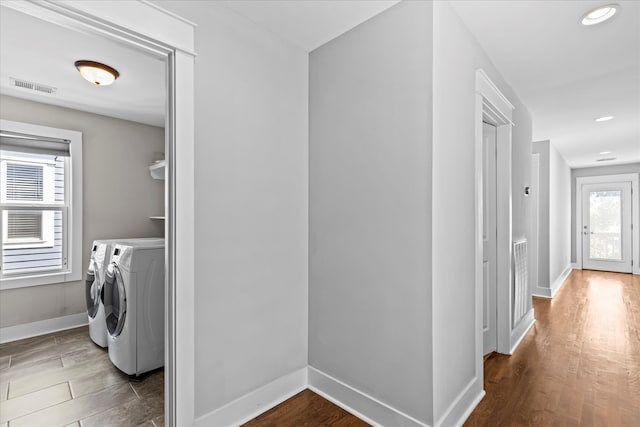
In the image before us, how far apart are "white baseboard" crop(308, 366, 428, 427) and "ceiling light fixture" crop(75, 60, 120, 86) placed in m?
A: 2.81

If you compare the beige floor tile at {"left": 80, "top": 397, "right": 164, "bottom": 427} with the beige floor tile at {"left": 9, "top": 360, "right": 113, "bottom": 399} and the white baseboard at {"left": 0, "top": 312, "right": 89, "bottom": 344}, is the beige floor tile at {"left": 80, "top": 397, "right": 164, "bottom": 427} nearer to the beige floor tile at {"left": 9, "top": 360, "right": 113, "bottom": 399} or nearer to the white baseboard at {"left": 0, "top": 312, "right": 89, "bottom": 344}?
the beige floor tile at {"left": 9, "top": 360, "right": 113, "bottom": 399}

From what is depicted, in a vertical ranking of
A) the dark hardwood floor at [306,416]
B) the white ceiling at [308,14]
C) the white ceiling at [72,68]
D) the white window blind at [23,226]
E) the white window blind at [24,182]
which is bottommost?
the dark hardwood floor at [306,416]

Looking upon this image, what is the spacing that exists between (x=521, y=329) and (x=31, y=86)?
525cm

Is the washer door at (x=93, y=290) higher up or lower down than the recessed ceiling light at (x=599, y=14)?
lower down

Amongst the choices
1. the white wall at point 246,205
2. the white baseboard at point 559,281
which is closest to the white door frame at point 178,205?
the white wall at point 246,205

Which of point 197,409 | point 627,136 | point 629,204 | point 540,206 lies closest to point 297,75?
point 197,409

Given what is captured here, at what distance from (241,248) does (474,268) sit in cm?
150

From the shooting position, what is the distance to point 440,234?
170 centimetres

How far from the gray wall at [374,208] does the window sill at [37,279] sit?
297 cm

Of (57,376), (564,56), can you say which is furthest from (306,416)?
(564,56)

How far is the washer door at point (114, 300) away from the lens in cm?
248

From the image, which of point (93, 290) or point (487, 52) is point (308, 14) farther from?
point (93, 290)

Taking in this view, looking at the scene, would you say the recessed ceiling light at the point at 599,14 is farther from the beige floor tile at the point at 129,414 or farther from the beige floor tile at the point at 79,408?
the beige floor tile at the point at 79,408

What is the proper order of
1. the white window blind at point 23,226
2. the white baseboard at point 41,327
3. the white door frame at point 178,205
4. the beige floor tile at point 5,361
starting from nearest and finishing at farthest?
1. the white door frame at point 178,205
2. the beige floor tile at point 5,361
3. the white baseboard at point 41,327
4. the white window blind at point 23,226
